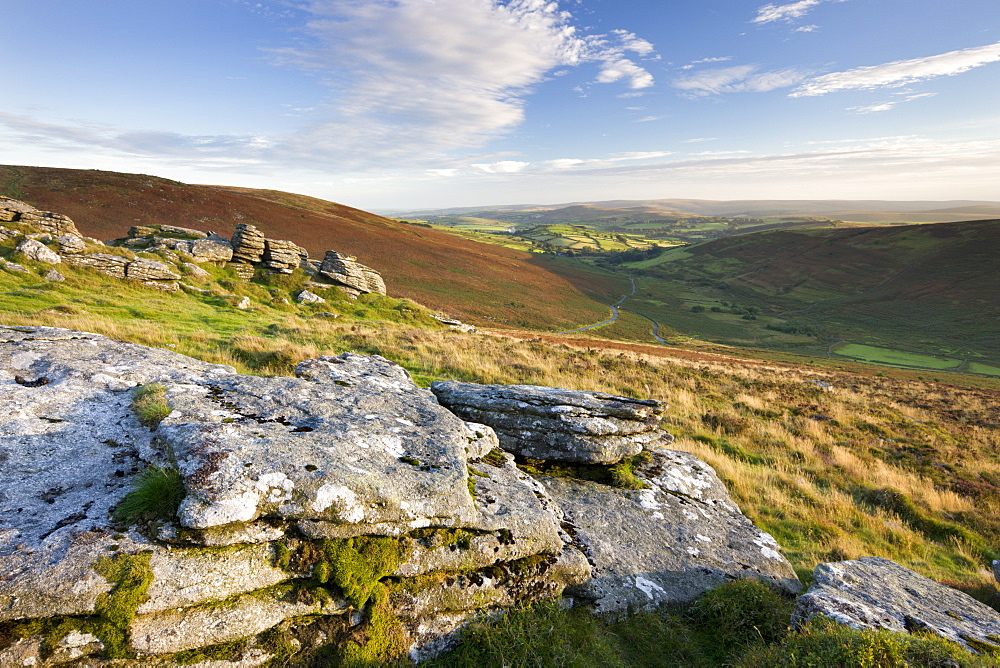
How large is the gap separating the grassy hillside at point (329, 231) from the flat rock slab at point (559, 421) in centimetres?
3488

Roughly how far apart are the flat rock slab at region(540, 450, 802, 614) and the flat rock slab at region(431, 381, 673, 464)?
55 centimetres

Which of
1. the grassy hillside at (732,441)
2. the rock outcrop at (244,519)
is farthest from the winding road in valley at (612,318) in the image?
the rock outcrop at (244,519)

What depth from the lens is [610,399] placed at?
8.90 meters

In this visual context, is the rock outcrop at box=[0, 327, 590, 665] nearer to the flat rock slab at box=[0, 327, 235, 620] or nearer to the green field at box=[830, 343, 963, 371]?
the flat rock slab at box=[0, 327, 235, 620]

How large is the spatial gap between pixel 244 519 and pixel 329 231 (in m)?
60.9

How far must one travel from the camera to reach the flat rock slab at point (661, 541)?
5.36m

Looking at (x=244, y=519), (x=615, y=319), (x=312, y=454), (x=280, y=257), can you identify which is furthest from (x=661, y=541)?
(x=615, y=319)

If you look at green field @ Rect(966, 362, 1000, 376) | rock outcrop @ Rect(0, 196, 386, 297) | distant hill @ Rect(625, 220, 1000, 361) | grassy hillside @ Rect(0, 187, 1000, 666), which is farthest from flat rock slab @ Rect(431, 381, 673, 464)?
green field @ Rect(966, 362, 1000, 376)

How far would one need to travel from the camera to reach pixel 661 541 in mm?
6320

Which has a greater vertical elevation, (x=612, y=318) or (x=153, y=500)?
(x=153, y=500)

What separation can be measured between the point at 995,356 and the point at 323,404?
92.6m

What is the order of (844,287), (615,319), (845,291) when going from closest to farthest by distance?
(615,319), (845,291), (844,287)

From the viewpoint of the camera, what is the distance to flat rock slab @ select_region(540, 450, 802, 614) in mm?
5359

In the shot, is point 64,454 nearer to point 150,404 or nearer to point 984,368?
point 150,404
